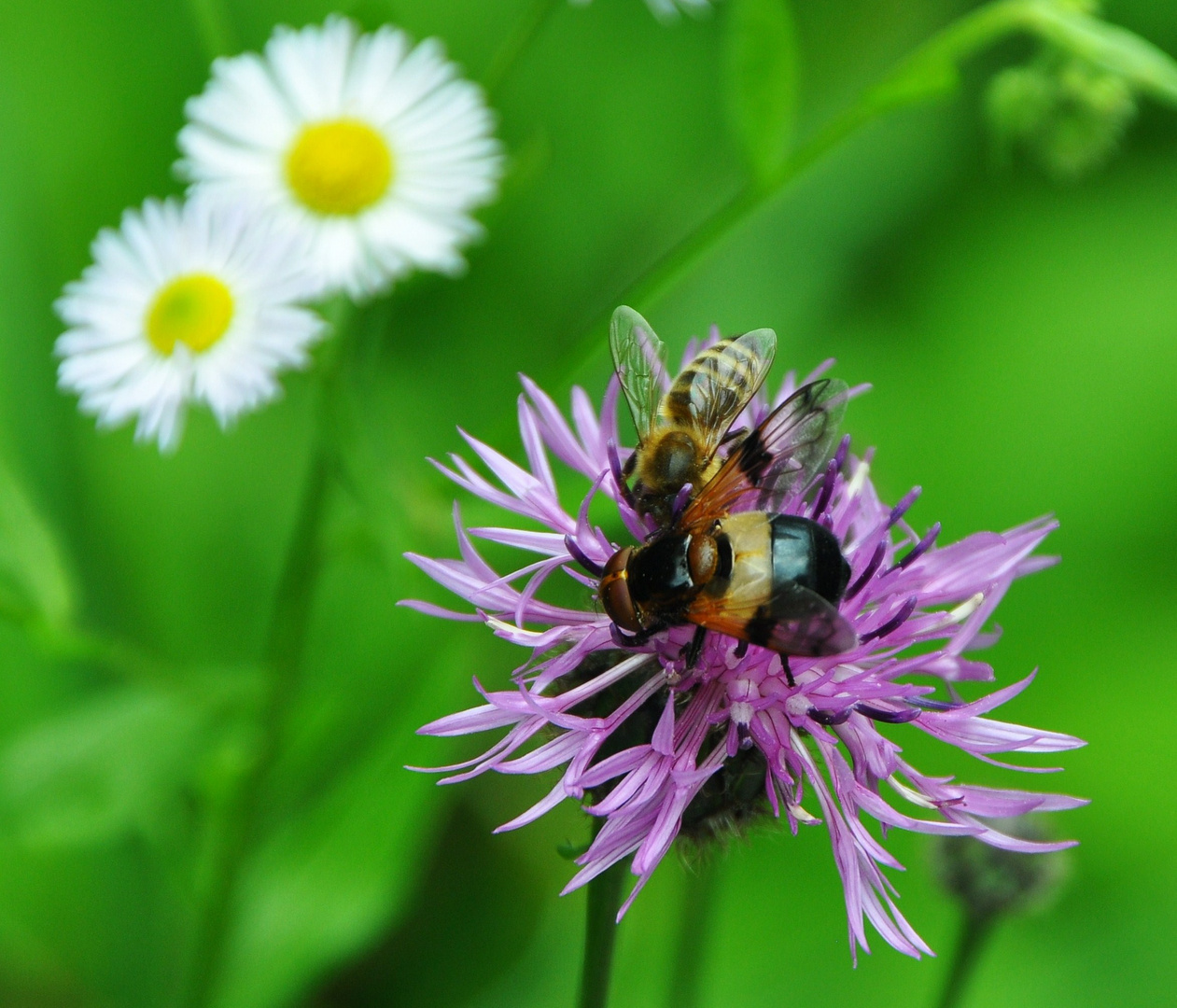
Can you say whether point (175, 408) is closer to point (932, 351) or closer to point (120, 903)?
point (120, 903)

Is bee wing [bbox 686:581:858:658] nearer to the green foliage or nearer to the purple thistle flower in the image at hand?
the purple thistle flower

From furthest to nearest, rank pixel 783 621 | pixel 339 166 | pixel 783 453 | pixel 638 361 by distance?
1. pixel 339 166
2. pixel 638 361
3. pixel 783 453
4. pixel 783 621

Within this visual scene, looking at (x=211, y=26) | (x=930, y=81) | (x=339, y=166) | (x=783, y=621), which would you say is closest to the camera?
(x=783, y=621)

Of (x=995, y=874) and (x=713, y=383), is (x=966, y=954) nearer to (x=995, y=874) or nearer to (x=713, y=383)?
(x=995, y=874)

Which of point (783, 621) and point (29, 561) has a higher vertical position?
point (29, 561)

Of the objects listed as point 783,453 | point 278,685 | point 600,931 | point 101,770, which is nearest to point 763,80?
point 783,453

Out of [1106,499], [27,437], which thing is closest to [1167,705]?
[1106,499]

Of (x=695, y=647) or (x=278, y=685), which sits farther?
(x=278, y=685)

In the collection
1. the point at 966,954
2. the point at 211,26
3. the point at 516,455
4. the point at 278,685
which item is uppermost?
the point at 211,26
